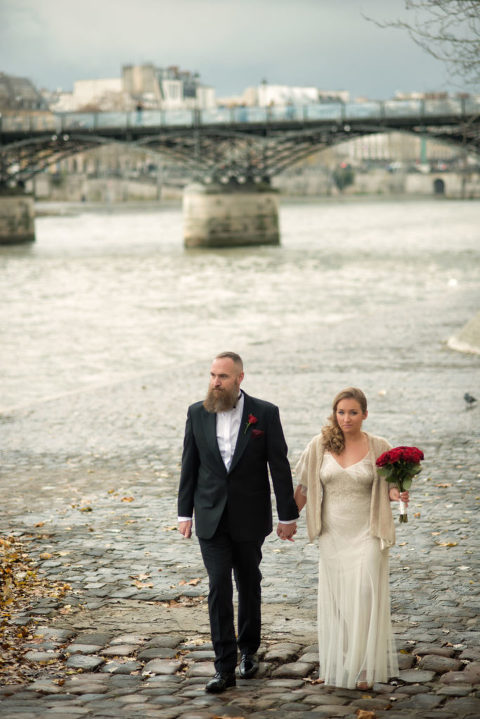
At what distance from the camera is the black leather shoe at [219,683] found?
4883 mm

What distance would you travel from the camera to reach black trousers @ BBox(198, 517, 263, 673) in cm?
501

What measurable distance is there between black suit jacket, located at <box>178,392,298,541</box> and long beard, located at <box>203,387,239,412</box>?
0.06 metres

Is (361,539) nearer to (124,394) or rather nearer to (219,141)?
(124,394)

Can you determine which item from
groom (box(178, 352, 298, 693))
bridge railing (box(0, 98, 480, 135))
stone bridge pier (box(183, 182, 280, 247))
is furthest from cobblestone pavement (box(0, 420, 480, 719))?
stone bridge pier (box(183, 182, 280, 247))

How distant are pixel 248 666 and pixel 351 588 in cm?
63

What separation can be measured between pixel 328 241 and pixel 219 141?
716cm

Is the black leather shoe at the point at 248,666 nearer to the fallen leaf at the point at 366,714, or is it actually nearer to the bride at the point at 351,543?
the bride at the point at 351,543

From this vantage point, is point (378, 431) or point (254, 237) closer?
point (378, 431)

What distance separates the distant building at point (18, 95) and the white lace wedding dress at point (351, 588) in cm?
11211

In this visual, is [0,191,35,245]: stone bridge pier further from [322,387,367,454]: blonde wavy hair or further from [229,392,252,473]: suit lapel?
[322,387,367,454]: blonde wavy hair

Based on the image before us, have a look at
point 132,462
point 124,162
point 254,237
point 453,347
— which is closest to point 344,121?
point 254,237

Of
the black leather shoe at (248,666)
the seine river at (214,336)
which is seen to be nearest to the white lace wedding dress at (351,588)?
the black leather shoe at (248,666)

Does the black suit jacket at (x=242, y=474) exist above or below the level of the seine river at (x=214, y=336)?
above

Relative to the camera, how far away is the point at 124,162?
118 metres
